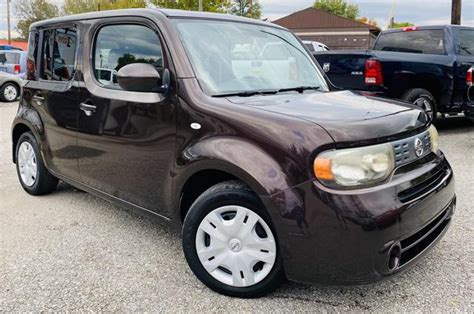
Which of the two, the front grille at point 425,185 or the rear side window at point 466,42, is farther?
the rear side window at point 466,42

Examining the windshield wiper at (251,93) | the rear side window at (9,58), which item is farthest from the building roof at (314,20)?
the windshield wiper at (251,93)

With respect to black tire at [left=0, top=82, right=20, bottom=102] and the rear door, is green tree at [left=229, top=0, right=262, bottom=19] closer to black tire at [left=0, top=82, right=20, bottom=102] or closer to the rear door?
black tire at [left=0, top=82, right=20, bottom=102]

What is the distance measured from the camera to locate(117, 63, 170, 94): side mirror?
9.59 ft

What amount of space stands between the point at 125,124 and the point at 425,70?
589 cm

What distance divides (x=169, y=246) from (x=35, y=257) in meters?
0.96

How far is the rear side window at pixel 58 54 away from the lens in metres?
3.94

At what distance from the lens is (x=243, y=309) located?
102 inches

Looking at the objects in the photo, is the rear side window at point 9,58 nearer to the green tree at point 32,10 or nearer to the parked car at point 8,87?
the parked car at point 8,87

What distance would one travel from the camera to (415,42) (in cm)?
803

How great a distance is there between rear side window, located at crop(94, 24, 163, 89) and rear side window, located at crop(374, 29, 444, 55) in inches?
238

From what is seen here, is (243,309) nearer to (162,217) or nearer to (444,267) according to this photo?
(162,217)

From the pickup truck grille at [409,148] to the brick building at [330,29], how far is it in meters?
43.6

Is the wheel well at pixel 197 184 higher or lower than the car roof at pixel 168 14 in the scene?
lower

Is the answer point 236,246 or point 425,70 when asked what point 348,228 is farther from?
point 425,70
